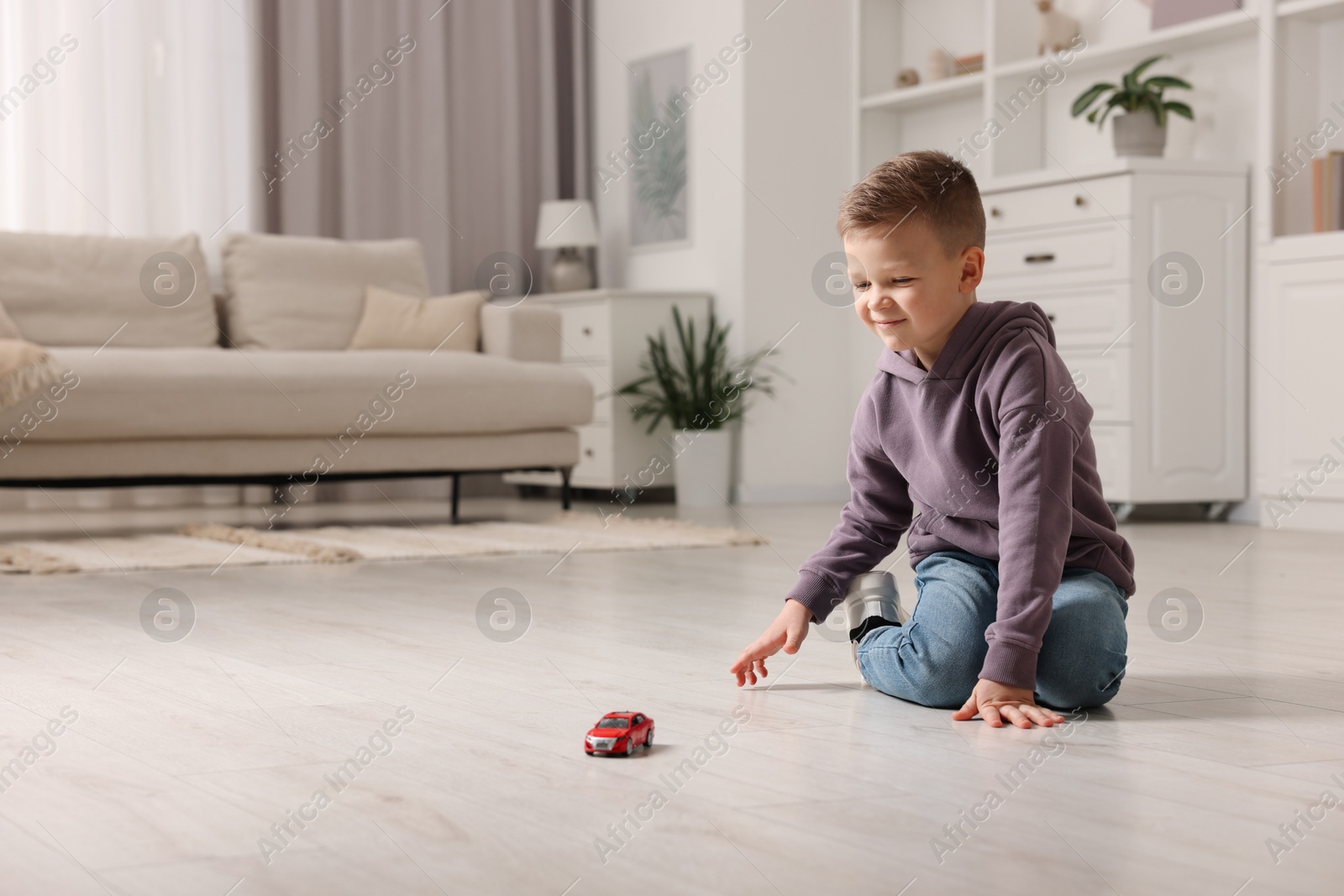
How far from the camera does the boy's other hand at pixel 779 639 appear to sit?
61.0 inches

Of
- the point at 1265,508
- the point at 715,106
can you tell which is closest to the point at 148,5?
the point at 715,106

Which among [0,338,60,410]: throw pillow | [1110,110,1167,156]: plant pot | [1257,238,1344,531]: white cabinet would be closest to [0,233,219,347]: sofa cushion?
[0,338,60,410]: throw pillow

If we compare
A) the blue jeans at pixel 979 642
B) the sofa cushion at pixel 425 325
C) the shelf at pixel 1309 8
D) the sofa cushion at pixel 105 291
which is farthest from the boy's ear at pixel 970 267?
the sofa cushion at pixel 105 291

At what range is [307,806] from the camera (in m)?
1.11

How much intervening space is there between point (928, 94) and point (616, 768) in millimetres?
4144

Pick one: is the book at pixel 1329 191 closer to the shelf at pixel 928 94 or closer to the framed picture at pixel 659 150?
the shelf at pixel 928 94

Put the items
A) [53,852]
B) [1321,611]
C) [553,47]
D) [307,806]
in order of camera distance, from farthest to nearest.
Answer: [553,47] → [1321,611] → [307,806] → [53,852]

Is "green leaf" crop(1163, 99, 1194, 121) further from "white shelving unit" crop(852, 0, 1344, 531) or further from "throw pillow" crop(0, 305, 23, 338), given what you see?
"throw pillow" crop(0, 305, 23, 338)

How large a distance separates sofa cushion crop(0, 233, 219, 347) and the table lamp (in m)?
1.35

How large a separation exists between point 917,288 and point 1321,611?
116 centimetres

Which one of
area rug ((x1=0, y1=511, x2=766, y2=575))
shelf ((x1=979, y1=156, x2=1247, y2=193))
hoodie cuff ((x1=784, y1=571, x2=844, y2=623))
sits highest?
shelf ((x1=979, y1=156, x2=1247, y2=193))

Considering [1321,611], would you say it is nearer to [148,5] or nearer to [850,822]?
[850,822]

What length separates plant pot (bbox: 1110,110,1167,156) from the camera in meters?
4.15

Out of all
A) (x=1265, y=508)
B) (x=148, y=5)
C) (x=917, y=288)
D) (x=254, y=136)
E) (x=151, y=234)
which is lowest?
(x=1265, y=508)
